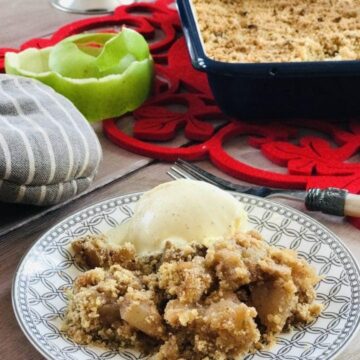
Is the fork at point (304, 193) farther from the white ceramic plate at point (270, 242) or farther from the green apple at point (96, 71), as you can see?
the green apple at point (96, 71)

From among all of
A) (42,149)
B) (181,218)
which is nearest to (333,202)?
(181,218)

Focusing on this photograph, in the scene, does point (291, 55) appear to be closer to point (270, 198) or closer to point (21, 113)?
point (270, 198)

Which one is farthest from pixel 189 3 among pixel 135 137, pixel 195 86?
pixel 135 137

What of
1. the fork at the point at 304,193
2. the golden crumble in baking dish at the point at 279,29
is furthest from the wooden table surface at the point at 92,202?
the golden crumble in baking dish at the point at 279,29

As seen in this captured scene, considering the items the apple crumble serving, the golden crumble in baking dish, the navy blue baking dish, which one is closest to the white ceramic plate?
the apple crumble serving

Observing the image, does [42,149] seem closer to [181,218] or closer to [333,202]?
[181,218]

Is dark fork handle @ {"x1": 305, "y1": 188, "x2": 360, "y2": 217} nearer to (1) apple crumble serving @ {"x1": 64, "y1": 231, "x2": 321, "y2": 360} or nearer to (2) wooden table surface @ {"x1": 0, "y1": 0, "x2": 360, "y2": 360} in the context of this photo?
(2) wooden table surface @ {"x1": 0, "y1": 0, "x2": 360, "y2": 360}

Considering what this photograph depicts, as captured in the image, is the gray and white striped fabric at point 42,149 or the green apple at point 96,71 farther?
the green apple at point 96,71
